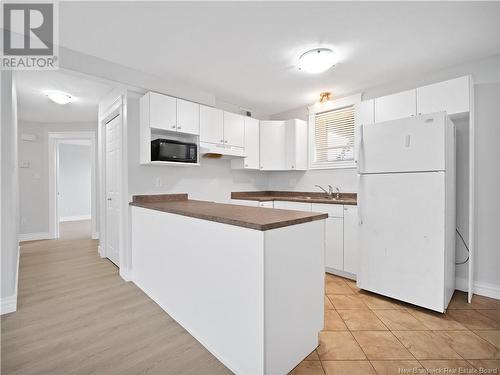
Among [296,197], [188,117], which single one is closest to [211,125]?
[188,117]

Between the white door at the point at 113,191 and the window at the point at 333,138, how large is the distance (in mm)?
2897

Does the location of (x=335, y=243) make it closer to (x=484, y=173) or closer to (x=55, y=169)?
(x=484, y=173)

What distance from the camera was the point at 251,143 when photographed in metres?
3.86

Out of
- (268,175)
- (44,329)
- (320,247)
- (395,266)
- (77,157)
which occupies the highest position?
(77,157)

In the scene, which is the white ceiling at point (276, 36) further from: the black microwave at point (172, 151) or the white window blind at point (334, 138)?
the black microwave at point (172, 151)

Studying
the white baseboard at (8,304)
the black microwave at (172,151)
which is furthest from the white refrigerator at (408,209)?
the white baseboard at (8,304)

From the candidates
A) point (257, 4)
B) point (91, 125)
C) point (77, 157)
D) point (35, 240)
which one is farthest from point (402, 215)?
point (77, 157)

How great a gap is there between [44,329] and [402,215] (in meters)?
3.18

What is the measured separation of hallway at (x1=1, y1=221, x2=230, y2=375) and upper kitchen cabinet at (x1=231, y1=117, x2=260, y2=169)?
219 centimetres

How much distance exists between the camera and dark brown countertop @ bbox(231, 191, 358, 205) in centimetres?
315

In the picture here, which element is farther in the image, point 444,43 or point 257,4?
point 444,43

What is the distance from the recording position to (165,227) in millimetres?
2168

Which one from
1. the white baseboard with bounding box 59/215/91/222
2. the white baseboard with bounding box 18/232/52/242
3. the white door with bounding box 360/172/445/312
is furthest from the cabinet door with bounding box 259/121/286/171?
the white baseboard with bounding box 59/215/91/222

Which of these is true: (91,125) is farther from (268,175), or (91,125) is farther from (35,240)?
(268,175)
